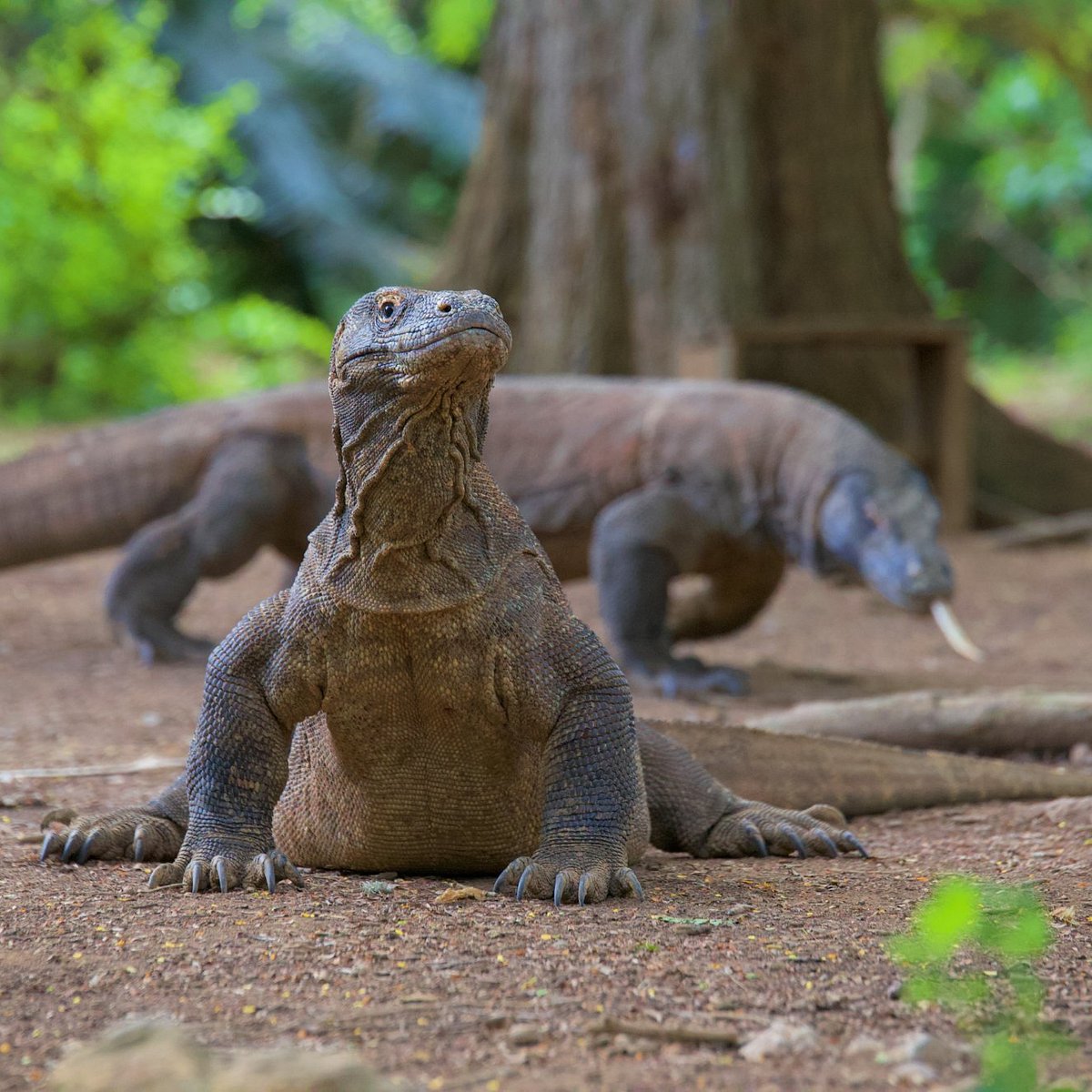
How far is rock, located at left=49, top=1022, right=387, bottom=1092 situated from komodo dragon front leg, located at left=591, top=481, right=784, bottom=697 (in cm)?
475

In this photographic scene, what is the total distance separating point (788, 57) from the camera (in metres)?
10.1

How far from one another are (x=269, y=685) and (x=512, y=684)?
48 cm

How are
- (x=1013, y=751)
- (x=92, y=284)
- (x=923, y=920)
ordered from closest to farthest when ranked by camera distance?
(x=923, y=920), (x=1013, y=751), (x=92, y=284)

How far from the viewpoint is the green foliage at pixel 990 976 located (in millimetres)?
1650

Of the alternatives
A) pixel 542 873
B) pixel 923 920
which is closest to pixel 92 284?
pixel 542 873

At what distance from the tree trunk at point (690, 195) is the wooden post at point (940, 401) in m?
0.09

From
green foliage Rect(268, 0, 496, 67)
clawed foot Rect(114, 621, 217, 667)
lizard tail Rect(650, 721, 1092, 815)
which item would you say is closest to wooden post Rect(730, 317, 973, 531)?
clawed foot Rect(114, 621, 217, 667)

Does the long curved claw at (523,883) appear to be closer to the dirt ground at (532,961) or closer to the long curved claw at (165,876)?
the dirt ground at (532,961)

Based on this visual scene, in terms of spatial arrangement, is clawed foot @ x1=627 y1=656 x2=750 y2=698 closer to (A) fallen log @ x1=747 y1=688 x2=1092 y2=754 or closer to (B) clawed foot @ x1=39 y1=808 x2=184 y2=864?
(A) fallen log @ x1=747 y1=688 x2=1092 y2=754

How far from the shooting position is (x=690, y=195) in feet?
32.2

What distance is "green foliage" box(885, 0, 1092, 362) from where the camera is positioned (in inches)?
769

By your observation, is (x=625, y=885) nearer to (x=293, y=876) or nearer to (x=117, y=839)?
(x=293, y=876)

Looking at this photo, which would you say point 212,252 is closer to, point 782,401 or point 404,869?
point 782,401

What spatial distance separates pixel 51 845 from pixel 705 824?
1458mm
